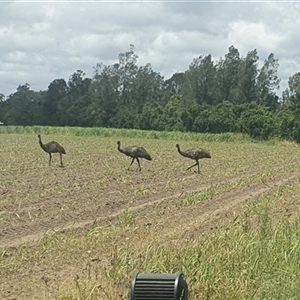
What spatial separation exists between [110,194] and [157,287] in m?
10.4

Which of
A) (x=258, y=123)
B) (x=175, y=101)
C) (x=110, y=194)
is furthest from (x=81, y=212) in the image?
(x=175, y=101)

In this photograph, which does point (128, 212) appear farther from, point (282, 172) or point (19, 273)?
point (282, 172)

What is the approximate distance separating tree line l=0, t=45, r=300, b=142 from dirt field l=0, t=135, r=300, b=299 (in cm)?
3170

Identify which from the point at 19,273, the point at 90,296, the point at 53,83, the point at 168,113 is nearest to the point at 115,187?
the point at 19,273

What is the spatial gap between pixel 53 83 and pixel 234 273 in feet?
306

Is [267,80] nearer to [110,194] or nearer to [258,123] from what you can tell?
[258,123]

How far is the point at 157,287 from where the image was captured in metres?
5.29

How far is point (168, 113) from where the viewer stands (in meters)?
68.4

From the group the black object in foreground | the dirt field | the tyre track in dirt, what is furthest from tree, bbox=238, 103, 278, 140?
the black object in foreground

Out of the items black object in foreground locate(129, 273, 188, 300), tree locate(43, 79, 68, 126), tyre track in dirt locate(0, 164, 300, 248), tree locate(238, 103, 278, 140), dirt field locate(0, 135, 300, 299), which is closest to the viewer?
black object in foreground locate(129, 273, 188, 300)

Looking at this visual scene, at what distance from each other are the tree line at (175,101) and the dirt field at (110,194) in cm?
3170

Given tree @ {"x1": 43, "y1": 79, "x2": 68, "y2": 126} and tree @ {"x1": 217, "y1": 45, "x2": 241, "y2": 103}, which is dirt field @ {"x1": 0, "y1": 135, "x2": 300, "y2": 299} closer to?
tree @ {"x1": 217, "y1": 45, "x2": 241, "y2": 103}

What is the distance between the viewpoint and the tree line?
57.1 meters

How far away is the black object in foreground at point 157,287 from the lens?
208 inches
